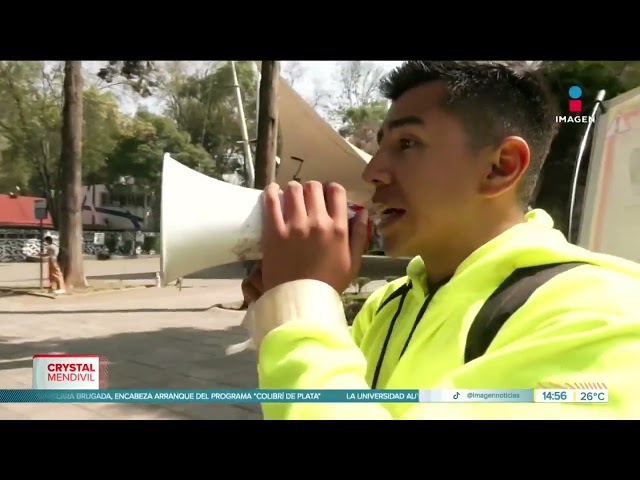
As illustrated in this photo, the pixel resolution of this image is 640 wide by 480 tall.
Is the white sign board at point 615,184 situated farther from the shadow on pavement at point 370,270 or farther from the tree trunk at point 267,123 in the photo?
the tree trunk at point 267,123

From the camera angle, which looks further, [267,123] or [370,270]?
[267,123]

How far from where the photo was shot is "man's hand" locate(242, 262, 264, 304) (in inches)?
43.3

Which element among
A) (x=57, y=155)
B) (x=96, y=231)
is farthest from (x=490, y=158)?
(x=57, y=155)

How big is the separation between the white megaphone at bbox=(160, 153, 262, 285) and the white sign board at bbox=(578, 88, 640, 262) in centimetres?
149

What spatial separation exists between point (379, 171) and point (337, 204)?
14 cm

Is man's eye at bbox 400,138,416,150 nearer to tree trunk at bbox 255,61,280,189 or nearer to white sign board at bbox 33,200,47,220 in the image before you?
tree trunk at bbox 255,61,280,189

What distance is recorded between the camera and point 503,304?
933 millimetres

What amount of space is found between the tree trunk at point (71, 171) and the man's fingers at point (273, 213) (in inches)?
58.2

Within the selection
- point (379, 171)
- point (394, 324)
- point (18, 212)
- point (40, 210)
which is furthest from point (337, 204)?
point (40, 210)

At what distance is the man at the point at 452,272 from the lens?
0.87 m

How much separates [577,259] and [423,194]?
0.28 metres

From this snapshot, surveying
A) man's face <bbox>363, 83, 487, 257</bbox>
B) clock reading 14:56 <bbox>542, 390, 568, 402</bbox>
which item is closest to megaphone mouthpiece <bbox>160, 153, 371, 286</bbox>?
man's face <bbox>363, 83, 487, 257</bbox>

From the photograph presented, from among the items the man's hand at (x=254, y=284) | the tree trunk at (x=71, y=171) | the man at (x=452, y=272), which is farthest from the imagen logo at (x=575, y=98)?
the tree trunk at (x=71, y=171)

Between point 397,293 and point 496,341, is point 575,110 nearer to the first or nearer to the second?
point 397,293
